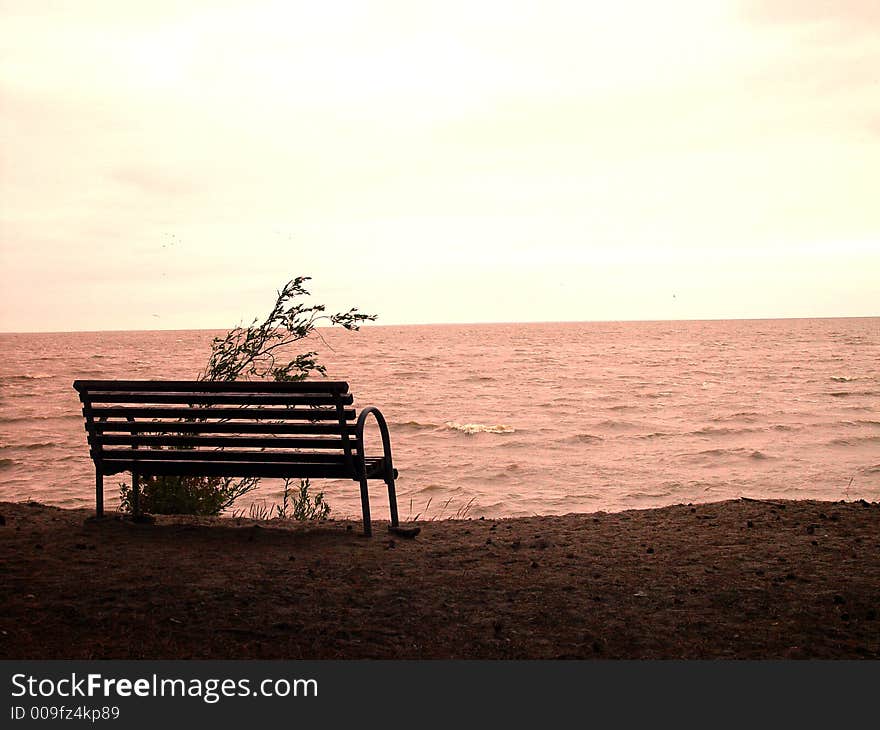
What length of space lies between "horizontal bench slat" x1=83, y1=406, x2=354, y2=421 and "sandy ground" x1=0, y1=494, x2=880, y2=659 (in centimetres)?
83

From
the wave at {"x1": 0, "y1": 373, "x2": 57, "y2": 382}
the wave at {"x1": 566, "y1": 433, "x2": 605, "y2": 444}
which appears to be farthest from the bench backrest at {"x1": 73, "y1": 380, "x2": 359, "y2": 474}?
the wave at {"x1": 0, "y1": 373, "x2": 57, "y2": 382}

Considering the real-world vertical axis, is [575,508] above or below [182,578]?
below

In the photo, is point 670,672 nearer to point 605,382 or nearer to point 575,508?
point 575,508

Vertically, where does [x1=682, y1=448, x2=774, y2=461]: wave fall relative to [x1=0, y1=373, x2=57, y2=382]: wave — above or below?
below

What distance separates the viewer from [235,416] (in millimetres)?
6723

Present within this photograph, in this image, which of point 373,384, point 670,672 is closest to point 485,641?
point 670,672

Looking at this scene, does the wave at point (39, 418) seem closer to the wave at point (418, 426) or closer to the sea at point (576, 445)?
the sea at point (576, 445)

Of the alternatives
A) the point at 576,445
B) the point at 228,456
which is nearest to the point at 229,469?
the point at 228,456

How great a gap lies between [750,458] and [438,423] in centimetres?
1001

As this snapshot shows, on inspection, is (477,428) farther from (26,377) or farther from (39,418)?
(26,377)

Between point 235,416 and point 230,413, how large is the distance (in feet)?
0.16

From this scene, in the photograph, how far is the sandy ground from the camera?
4.44 m

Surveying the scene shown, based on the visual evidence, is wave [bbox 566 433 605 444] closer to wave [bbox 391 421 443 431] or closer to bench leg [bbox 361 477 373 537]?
wave [bbox 391 421 443 431]

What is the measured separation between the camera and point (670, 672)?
413cm
